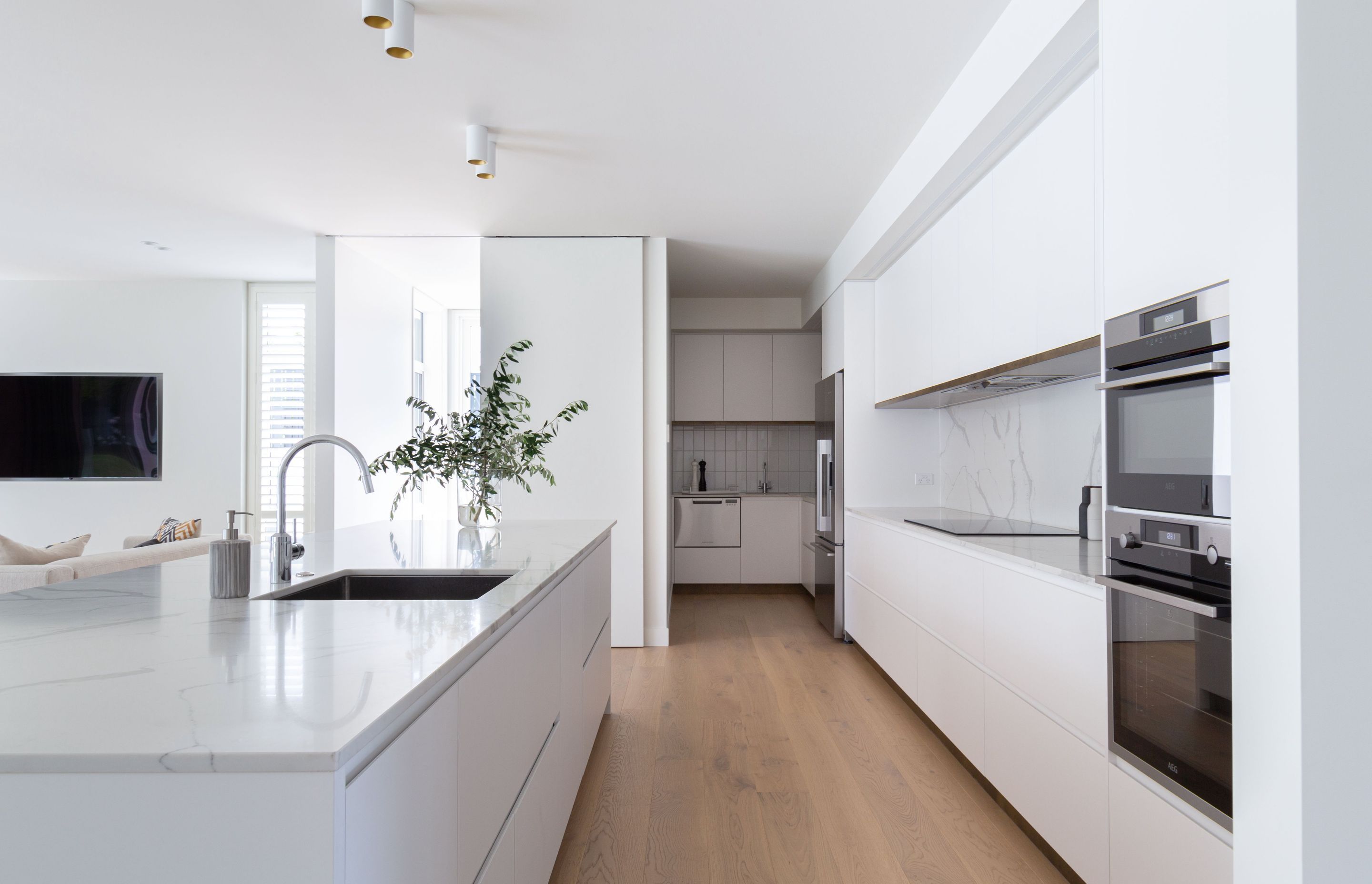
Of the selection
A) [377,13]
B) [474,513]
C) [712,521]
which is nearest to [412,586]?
[474,513]

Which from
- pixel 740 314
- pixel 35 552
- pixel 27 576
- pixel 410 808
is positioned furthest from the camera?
pixel 740 314

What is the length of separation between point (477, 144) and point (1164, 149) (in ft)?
8.46

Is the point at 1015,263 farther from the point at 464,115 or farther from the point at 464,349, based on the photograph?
the point at 464,349

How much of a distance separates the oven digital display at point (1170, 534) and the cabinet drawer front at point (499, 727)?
1.36 meters

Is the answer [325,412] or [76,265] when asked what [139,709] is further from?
[76,265]

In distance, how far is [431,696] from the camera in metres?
1.00

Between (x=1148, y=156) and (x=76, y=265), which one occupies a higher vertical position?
(x=76, y=265)

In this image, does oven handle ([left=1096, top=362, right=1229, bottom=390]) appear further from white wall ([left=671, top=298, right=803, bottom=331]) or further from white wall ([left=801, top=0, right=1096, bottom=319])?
white wall ([left=671, top=298, right=803, bottom=331])

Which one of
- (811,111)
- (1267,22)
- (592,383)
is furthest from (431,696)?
(592,383)

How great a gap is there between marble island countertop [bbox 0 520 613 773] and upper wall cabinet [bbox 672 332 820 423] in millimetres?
4876

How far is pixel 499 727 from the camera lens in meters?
1.32

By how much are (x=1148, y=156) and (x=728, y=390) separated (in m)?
5.01

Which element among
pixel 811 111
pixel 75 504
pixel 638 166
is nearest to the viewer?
pixel 811 111

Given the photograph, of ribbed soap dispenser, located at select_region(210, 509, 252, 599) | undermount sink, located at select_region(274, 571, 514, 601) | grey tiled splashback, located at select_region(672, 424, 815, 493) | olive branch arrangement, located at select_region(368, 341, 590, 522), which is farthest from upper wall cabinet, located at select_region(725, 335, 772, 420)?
ribbed soap dispenser, located at select_region(210, 509, 252, 599)
